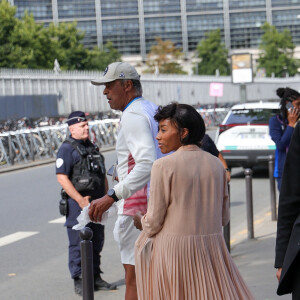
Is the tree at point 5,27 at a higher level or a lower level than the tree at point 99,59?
higher

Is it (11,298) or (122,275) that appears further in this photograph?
(122,275)

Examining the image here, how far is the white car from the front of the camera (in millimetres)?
16875

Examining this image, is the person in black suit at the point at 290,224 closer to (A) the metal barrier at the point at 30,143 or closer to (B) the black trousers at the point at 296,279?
(B) the black trousers at the point at 296,279

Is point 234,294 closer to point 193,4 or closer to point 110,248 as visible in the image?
point 110,248

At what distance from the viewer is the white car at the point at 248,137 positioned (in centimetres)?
1688

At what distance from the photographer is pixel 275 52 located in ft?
356

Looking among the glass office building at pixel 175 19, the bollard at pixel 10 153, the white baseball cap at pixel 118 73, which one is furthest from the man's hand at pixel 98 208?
the glass office building at pixel 175 19

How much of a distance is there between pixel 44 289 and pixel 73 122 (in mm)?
1506

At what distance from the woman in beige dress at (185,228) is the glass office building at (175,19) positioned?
13222 centimetres

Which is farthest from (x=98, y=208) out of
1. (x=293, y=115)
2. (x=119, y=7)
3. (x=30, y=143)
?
(x=119, y=7)

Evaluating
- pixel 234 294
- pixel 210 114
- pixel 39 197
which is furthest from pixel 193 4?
pixel 234 294

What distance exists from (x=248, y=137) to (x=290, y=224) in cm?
1365

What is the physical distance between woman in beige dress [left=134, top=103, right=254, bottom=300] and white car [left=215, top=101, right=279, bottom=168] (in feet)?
41.9

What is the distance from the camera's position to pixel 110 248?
9297 millimetres
